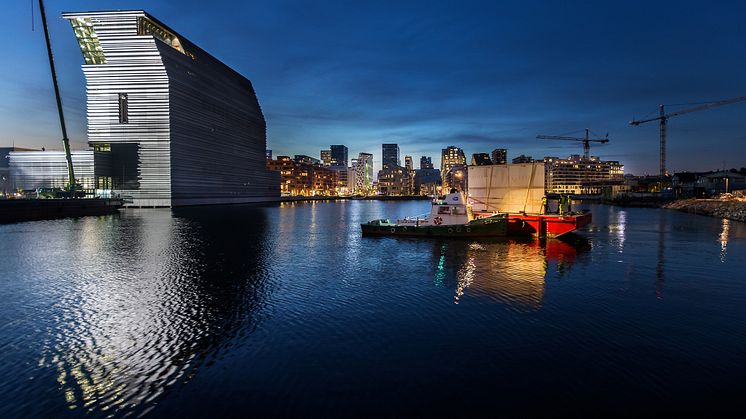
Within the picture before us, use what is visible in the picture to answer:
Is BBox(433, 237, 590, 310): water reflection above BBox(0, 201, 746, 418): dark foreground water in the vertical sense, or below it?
above

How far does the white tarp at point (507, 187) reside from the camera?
51281 millimetres

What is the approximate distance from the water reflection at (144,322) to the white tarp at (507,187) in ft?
117

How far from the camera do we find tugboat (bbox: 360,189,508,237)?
150ft

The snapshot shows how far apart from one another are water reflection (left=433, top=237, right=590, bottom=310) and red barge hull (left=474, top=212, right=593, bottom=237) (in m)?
2.21

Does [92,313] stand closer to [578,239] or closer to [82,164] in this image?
[578,239]

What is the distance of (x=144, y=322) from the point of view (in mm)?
16422

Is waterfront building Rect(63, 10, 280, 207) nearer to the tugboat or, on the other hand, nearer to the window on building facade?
the window on building facade

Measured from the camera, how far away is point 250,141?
170250mm

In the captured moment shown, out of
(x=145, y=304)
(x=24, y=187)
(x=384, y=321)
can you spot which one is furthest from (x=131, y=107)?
(x=384, y=321)

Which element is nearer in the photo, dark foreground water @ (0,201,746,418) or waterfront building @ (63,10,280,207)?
dark foreground water @ (0,201,746,418)

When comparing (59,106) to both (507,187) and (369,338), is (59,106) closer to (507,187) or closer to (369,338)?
(507,187)

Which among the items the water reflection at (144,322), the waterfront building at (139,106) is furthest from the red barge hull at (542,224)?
the waterfront building at (139,106)

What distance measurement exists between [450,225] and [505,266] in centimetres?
1740

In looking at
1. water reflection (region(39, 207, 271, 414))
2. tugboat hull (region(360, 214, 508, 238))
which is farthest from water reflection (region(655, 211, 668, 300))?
water reflection (region(39, 207, 271, 414))
